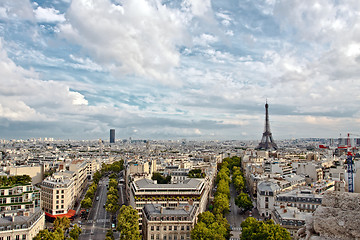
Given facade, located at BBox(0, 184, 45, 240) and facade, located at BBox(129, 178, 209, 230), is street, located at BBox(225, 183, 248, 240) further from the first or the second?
facade, located at BBox(0, 184, 45, 240)

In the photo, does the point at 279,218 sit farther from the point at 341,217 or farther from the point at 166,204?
the point at 341,217

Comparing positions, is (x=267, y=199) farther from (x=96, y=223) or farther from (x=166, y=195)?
(x=96, y=223)

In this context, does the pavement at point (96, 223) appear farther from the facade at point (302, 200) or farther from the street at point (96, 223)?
the facade at point (302, 200)

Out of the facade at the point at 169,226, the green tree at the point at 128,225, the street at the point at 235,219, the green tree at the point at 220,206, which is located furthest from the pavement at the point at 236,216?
the green tree at the point at 128,225

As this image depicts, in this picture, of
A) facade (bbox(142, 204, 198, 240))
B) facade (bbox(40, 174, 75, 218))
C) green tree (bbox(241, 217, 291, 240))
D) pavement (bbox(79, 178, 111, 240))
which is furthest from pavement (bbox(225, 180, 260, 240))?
facade (bbox(40, 174, 75, 218))

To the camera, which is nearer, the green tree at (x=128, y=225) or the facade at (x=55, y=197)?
the green tree at (x=128, y=225)
